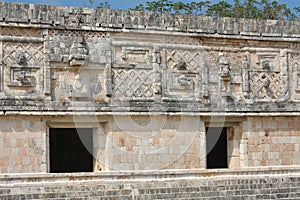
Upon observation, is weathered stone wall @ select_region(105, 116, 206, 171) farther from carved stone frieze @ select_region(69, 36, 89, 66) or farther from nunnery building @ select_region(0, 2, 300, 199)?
carved stone frieze @ select_region(69, 36, 89, 66)

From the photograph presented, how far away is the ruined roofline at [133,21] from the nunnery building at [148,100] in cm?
2

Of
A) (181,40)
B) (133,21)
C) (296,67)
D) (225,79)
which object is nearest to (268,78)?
(296,67)

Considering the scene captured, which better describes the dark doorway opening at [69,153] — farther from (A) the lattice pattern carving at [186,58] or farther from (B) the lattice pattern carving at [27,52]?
(B) the lattice pattern carving at [27,52]

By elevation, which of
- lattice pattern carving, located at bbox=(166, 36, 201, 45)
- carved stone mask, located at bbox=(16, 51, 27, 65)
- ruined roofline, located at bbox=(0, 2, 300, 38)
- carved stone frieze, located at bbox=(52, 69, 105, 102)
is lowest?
carved stone frieze, located at bbox=(52, 69, 105, 102)

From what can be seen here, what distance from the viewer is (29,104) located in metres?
10.5

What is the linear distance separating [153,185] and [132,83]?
199cm

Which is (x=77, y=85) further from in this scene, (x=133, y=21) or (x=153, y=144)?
(x=153, y=144)

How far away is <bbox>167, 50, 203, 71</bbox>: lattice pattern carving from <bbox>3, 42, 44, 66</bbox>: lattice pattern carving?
2534 millimetres

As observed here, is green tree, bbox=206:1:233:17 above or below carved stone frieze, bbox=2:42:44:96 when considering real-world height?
above

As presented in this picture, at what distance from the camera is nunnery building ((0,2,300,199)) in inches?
414

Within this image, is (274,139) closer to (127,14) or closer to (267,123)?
(267,123)

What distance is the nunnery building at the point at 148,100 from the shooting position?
1052cm

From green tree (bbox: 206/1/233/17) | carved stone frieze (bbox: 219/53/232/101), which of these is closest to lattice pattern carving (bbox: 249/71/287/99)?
carved stone frieze (bbox: 219/53/232/101)

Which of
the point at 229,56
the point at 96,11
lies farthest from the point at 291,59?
the point at 96,11
